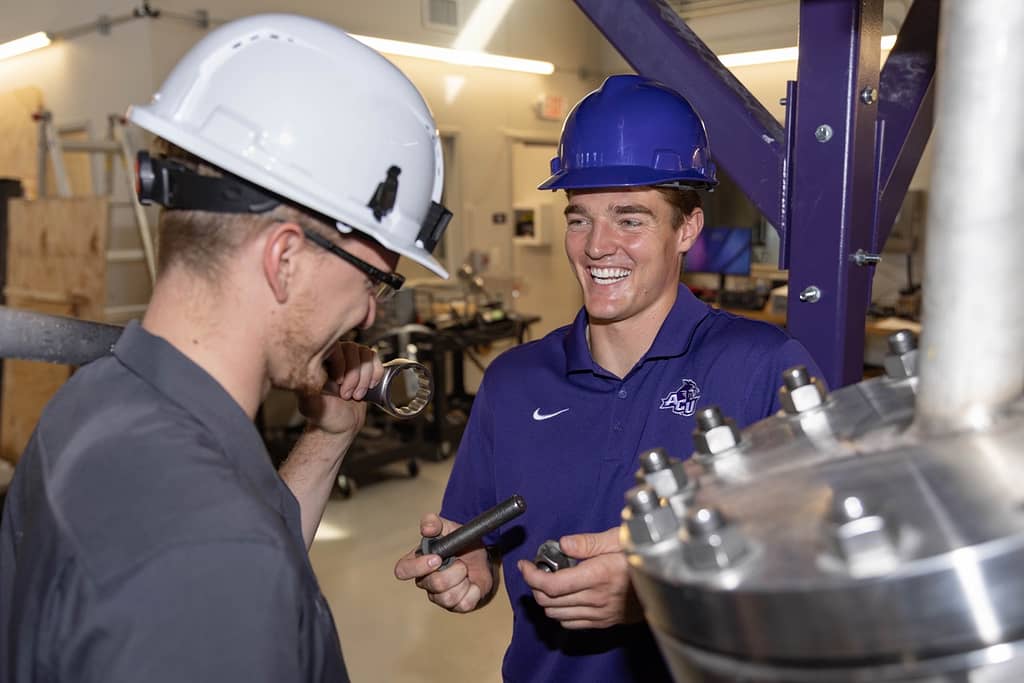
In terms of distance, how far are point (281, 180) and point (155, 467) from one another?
38 cm

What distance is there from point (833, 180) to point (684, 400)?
0.49m

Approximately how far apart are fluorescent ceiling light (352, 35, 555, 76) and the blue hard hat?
567 cm

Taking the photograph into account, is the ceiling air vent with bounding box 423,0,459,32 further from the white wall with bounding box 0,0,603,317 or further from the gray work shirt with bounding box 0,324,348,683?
the gray work shirt with bounding box 0,324,348,683

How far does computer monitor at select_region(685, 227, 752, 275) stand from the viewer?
7.39 m

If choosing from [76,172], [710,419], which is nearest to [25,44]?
[76,172]

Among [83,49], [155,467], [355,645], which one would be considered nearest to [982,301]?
[155,467]

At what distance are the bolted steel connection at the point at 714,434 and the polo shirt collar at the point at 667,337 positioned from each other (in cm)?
95

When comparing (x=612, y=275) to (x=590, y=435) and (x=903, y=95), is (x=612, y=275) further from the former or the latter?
(x=903, y=95)

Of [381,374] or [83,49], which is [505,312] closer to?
[83,49]

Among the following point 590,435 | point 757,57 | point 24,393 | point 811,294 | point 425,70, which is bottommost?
point 24,393

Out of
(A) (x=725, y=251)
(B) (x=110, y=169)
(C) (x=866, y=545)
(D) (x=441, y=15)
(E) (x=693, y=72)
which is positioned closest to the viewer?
(C) (x=866, y=545)

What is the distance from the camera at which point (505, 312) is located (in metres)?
6.76

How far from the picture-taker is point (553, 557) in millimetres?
1403

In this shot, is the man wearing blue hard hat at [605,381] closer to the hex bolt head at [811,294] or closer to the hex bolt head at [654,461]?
the hex bolt head at [811,294]
